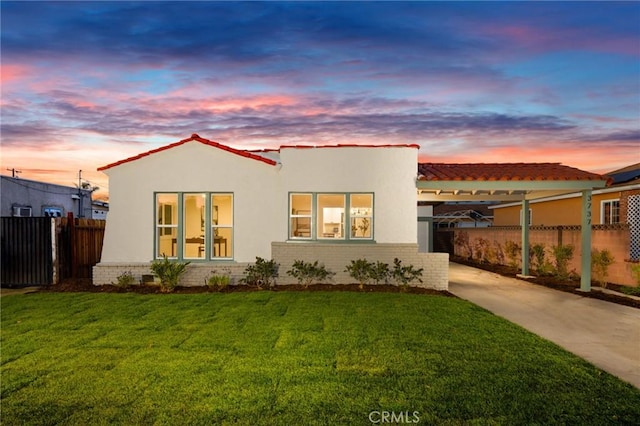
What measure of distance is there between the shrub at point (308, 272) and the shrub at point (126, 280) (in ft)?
14.7

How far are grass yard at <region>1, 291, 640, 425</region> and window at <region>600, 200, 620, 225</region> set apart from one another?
34.0ft

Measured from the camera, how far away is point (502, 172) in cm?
1233

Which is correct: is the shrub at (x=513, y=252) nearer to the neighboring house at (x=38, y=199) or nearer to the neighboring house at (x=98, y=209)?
the neighboring house at (x=38, y=199)

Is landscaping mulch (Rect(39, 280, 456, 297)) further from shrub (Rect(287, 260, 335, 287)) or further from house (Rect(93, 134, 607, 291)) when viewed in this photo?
house (Rect(93, 134, 607, 291))

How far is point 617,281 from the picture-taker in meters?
12.5

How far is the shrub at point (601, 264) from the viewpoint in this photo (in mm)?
12047

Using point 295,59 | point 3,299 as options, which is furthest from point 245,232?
point 3,299

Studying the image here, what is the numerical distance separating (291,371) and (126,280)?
8159 mm

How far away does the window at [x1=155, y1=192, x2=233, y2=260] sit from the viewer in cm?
1221

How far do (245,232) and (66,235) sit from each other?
5.61 metres

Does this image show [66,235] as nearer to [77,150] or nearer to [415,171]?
[77,150]
